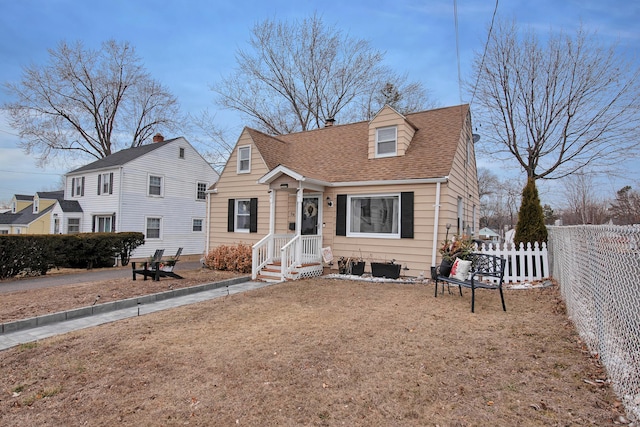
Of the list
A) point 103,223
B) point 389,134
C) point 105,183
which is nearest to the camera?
point 389,134

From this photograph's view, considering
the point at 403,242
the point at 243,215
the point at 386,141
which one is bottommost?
the point at 403,242

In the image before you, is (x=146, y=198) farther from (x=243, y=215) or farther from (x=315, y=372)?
(x=315, y=372)

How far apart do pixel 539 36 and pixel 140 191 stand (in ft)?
69.4

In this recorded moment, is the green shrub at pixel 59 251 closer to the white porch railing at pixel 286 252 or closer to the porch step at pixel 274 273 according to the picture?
the white porch railing at pixel 286 252

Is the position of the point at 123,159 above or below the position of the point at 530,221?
above

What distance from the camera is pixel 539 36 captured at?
13.2 meters

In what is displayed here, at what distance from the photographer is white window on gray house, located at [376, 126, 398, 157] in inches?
420

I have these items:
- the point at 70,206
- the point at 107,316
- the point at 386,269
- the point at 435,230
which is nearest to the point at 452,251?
the point at 435,230

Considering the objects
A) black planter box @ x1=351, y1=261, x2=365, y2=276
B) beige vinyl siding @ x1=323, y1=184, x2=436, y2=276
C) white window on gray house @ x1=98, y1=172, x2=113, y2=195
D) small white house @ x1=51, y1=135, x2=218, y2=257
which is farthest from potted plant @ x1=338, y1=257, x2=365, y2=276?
white window on gray house @ x1=98, y1=172, x2=113, y2=195

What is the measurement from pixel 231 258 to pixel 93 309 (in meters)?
5.10

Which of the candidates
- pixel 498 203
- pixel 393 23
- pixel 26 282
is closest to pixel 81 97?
pixel 26 282

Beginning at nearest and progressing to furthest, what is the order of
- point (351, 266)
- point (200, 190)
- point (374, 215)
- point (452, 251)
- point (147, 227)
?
point (452, 251), point (351, 266), point (374, 215), point (147, 227), point (200, 190)

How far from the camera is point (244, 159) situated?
40.4 feet

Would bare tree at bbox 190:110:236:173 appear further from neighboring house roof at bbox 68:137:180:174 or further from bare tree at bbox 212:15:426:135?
neighboring house roof at bbox 68:137:180:174
